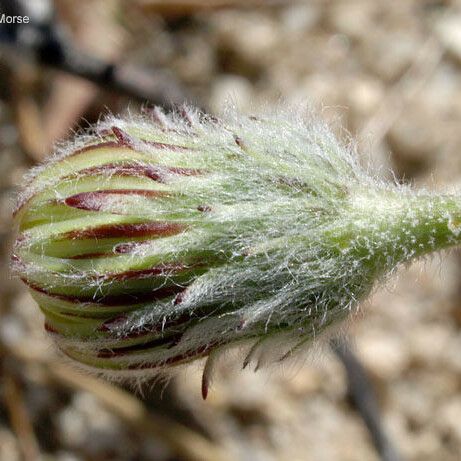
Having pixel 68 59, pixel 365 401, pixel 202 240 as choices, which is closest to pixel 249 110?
pixel 68 59

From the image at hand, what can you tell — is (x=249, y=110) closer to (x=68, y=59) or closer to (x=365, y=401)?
(x=68, y=59)

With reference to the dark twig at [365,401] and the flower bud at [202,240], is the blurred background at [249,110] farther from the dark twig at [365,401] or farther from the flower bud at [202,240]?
the flower bud at [202,240]

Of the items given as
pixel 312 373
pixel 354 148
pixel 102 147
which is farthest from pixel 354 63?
pixel 102 147

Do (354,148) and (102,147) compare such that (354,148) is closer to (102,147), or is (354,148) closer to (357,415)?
(102,147)

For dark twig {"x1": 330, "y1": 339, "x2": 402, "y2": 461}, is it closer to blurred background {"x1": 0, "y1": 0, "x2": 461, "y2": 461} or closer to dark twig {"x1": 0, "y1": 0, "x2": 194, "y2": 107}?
blurred background {"x1": 0, "y1": 0, "x2": 461, "y2": 461}

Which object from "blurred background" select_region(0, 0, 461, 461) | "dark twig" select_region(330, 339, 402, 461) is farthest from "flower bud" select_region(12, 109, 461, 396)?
"dark twig" select_region(330, 339, 402, 461)

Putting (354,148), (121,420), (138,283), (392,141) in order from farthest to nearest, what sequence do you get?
(392,141)
(121,420)
(354,148)
(138,283)
